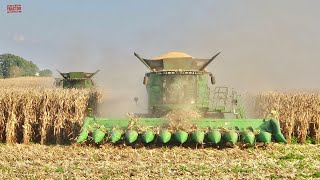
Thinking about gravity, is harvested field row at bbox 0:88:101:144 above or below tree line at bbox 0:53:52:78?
below

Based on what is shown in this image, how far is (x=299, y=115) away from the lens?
15352mm

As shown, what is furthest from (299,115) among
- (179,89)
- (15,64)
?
(15,64)

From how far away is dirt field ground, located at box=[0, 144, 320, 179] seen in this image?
872cm

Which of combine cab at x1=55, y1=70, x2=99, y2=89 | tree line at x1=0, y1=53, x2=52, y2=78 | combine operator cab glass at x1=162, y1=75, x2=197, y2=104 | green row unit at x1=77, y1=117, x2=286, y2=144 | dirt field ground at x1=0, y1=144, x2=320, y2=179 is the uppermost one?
tree line at x1=0, y1=53, x2=52, y2=78

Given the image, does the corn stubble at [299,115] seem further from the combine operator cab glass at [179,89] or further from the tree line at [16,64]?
the tree line at [16,64]

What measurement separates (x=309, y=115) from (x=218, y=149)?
4.56 meters

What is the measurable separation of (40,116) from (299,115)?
8.46 metres

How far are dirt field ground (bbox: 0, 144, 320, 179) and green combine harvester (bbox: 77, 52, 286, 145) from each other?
0.35 m

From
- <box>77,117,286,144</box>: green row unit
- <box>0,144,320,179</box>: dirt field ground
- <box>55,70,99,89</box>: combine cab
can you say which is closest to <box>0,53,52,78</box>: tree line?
<box>55,70,99,89</box>: combine cab

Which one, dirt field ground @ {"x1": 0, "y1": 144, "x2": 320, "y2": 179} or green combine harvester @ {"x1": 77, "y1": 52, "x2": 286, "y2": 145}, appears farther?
green combine harvester @ {"x1": 77, "y1": 52, "x2": 286, "y2": 145}

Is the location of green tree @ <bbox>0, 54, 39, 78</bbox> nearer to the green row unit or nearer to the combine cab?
the combine cab

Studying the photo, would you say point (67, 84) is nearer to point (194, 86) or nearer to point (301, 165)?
point (194, 86)

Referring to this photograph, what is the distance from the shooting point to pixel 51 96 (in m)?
14.7

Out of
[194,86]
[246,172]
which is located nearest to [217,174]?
[246,172]
